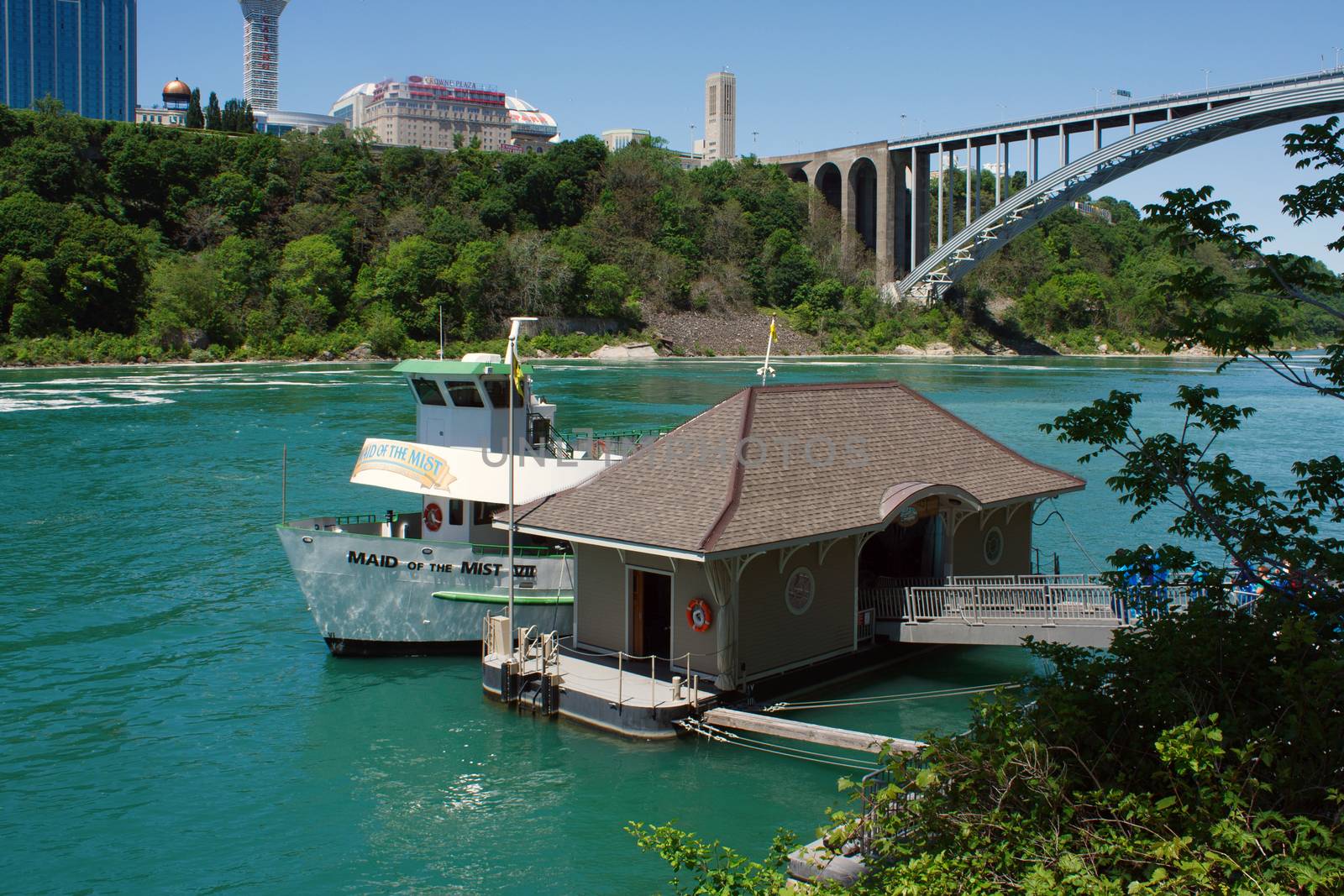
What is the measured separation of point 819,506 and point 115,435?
3699 cm

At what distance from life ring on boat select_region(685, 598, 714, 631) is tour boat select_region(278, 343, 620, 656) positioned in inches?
103

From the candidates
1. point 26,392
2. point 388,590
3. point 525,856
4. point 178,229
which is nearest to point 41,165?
point 178,229

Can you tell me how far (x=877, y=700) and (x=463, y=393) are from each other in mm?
8105

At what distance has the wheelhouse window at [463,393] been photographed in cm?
1928

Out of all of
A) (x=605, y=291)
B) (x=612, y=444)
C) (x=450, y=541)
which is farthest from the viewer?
(x=605, y=291)

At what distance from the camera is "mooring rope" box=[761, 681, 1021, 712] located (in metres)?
15.4

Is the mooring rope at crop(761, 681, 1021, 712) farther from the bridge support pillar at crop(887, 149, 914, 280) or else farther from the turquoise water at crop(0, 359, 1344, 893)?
the bridge support pillar at crop(887, 149, 914, 280)

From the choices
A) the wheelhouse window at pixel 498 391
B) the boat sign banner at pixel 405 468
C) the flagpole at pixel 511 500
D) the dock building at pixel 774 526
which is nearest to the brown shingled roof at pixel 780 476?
the dock building at pixel 774 526

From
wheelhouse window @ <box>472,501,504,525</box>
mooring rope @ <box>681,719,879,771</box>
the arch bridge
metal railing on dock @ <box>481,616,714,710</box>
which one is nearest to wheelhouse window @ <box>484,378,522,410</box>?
wheelhouse window @ <box>472,501,504,525</box>

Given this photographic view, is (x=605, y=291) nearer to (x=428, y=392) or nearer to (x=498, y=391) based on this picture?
(x=428, y=392)

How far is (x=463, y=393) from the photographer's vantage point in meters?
19.3

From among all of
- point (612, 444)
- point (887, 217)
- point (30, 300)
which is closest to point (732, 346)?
point (887, 217)

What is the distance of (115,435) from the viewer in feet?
147

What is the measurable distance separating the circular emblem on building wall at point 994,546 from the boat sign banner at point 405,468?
8.33 m
